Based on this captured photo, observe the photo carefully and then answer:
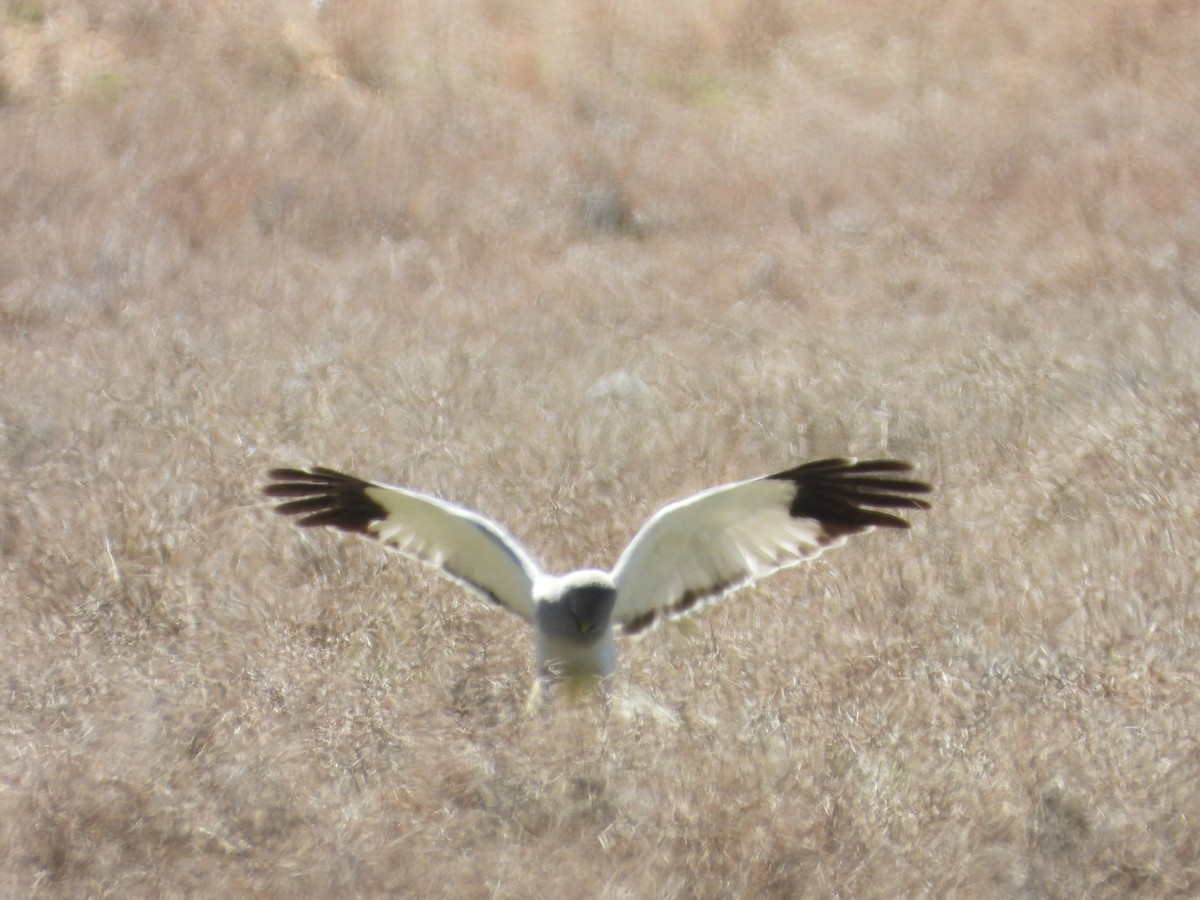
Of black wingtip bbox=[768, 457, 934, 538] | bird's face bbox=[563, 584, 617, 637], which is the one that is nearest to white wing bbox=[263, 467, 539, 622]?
bird's face bbox=[563, 584, 617, 637]

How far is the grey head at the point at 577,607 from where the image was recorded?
479cm

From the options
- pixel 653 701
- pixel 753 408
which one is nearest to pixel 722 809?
pixel 653 701

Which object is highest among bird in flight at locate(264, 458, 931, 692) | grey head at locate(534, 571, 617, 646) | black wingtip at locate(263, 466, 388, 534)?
black wingtip at locate(263, 466, 388, 534)

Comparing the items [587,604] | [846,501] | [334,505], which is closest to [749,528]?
[846,501]

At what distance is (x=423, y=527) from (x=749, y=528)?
1097 millimetres

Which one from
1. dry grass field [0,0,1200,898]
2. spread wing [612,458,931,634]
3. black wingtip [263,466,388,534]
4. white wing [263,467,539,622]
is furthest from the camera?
black wingtip [263,466,388,534]

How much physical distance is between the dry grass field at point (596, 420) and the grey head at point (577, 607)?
0.85 feet

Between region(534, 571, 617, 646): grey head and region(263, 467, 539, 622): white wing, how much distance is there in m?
0.19

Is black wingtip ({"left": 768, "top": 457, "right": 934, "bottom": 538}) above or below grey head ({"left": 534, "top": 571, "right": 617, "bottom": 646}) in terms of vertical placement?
above

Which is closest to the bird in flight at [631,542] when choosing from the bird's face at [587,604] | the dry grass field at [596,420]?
the bird's face at [587,604]

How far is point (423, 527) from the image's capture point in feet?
17.0

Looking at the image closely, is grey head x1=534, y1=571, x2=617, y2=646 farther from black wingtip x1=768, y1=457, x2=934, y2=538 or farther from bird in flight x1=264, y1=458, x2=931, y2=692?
black wingtip x1=768, y1=457, x2=934, y2=538

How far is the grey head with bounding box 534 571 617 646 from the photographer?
15.7 feet

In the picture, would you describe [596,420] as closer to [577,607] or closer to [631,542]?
[631,542]
